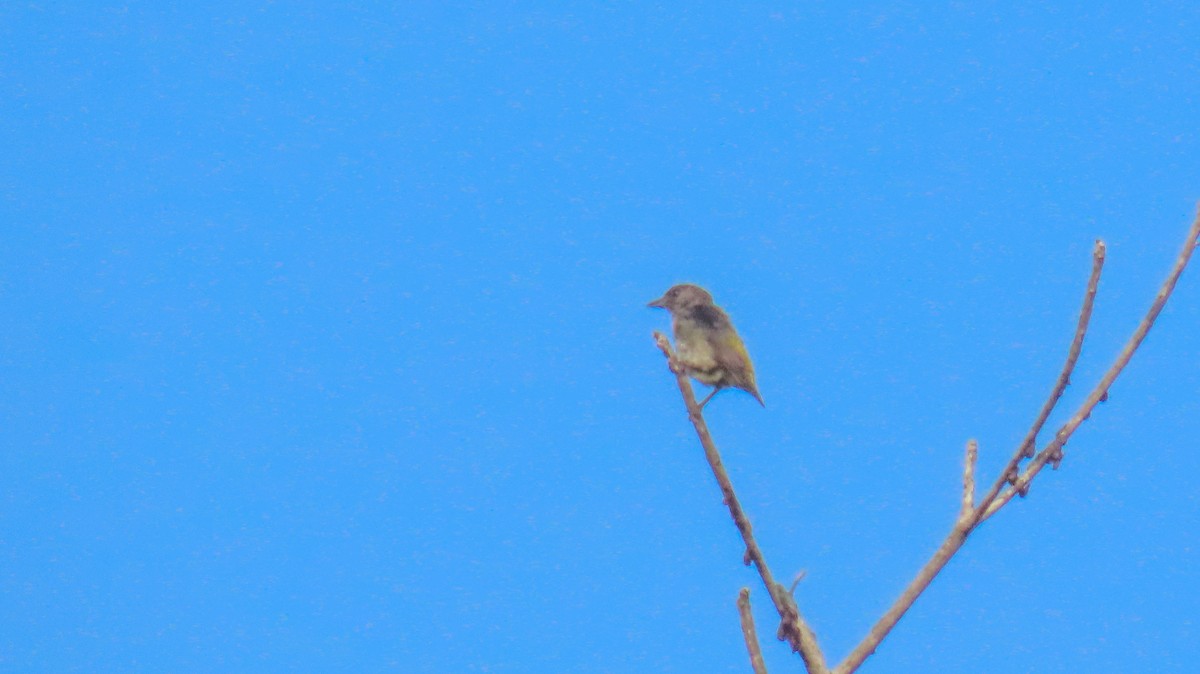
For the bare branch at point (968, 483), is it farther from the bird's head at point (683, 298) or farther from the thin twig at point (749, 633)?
the bird's head at point (683, 298)

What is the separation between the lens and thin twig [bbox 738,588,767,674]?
4.16 m

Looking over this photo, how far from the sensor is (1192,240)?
418 cm

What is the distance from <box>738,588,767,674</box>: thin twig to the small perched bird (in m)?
3.85

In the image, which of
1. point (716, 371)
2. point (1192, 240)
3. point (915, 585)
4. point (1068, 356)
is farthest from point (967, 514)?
point (716, 371)

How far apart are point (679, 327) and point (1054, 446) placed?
4.36 m

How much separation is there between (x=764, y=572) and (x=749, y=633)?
0.26 meters

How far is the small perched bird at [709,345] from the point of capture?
27.6 ft

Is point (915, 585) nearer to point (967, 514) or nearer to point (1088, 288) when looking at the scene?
point (967, 514)

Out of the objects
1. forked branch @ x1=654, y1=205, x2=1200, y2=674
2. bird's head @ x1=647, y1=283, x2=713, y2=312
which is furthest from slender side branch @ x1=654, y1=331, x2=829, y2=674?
bird's head @ x1=647, y1=283, x2=713, y2=312

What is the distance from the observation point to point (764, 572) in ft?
14.6

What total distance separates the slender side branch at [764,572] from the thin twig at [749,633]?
0.11 metres

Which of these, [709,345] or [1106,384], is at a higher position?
[709,345]

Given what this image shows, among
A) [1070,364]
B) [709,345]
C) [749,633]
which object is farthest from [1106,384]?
[709,345]

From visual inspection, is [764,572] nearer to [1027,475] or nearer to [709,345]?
[1027,475]
